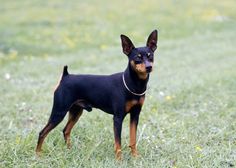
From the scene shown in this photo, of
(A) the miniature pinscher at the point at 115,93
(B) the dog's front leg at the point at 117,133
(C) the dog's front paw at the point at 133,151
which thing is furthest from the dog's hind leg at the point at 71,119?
(C) the dog's front paw at the point at 133,151

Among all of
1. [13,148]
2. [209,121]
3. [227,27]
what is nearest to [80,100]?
[13,148]

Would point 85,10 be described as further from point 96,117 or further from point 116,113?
point 116,113

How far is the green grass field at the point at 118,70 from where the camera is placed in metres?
5.60

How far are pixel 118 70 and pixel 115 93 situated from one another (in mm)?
6215

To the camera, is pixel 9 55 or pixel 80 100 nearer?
pixel 80 100

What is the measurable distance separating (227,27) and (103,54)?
24.8 feet

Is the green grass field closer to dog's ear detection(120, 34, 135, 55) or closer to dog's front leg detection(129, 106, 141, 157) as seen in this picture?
dog's front leg detection(129, 106, 141, 157)

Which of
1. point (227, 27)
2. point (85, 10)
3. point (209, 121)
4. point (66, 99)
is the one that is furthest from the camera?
point (85, 10)

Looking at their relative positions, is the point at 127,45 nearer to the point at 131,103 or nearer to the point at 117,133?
the point at 131,103

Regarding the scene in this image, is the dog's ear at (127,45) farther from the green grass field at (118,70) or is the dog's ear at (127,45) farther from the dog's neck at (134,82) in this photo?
the green grass field at (118,70)

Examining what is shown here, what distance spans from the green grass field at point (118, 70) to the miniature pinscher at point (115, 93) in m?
0.38

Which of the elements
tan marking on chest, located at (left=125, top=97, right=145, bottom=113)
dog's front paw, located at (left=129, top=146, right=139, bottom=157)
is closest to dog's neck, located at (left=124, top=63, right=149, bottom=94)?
tan marking on chest, located at (left=125, top=97, right=145, bottom=113)

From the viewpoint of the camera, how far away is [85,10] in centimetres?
2255

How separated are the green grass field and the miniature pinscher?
38cm
